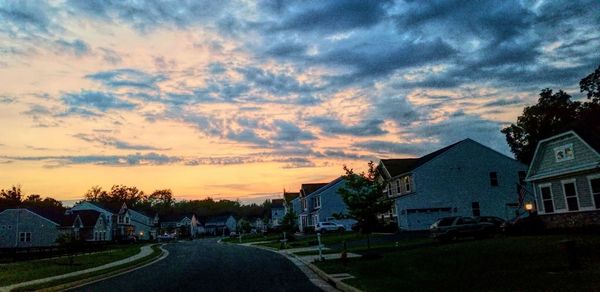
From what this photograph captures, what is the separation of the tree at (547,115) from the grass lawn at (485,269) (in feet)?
152

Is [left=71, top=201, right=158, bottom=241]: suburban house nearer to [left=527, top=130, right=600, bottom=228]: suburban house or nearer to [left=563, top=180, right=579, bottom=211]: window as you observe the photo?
[left=527, top=130, right=600, bottom=228]: suburban house

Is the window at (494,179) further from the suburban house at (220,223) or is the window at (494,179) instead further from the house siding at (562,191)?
the suburban house at (220,223)

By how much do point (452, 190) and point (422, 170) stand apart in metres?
3.61

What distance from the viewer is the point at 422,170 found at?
1793 inches

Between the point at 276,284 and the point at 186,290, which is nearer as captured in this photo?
the point at 186,290

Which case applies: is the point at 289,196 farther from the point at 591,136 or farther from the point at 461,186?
the point at 591,136

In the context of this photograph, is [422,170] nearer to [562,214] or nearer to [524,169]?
[524,169]

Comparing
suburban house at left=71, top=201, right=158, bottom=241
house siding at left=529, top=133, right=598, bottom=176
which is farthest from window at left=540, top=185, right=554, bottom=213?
suburban house at left=71, top=201, right=158, bottom=241

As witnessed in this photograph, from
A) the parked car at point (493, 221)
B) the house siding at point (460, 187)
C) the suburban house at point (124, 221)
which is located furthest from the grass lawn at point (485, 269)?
the suburban house at point (124, 221)

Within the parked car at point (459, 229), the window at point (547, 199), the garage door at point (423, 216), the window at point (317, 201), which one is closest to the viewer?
the window at point (547, 199)

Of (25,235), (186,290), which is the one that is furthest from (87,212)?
(186,290)

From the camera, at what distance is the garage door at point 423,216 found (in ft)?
147

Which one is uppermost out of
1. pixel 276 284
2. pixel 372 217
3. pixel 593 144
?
pixel 593 144

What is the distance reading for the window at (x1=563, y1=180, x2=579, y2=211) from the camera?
25.8 metres
